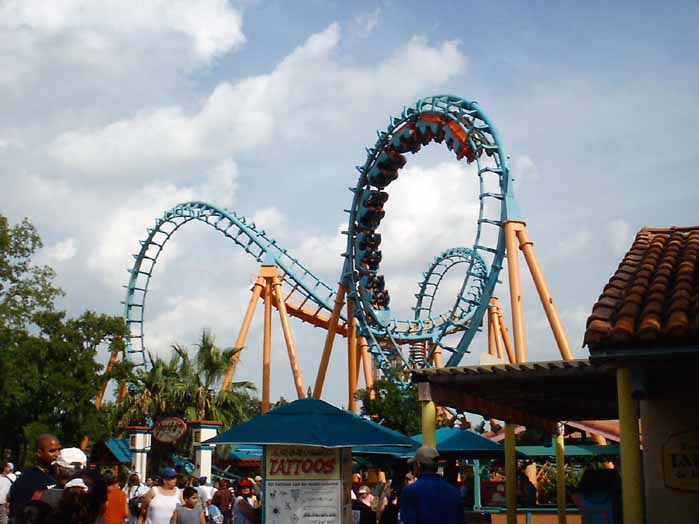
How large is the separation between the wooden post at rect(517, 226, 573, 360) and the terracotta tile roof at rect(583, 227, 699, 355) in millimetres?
11612

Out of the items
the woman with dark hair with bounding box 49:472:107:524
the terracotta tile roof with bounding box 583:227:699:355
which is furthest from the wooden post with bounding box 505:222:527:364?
the woman with dark hair with bounding box 49:472:107:524

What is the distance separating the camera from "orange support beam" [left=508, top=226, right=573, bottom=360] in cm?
2089

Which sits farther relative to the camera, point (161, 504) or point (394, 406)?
point (394, 406)

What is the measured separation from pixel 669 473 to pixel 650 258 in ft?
6.80

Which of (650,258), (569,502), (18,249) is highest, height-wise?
(18,249)

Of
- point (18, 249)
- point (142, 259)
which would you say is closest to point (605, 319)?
point (18, 249)

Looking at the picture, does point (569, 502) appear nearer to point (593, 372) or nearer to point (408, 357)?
point (593, 372)

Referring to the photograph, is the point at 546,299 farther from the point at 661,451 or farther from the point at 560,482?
the point at 661,451

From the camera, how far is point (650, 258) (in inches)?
349

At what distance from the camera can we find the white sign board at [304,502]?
7551 mm

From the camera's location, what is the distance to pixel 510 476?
13508 mm

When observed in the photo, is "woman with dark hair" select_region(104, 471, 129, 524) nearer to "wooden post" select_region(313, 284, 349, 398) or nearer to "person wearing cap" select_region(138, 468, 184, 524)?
"person wearing cap" select_region(138, 468, 184, 524)

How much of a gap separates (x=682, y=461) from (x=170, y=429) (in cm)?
1494

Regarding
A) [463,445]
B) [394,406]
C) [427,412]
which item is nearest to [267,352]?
[394,406]
